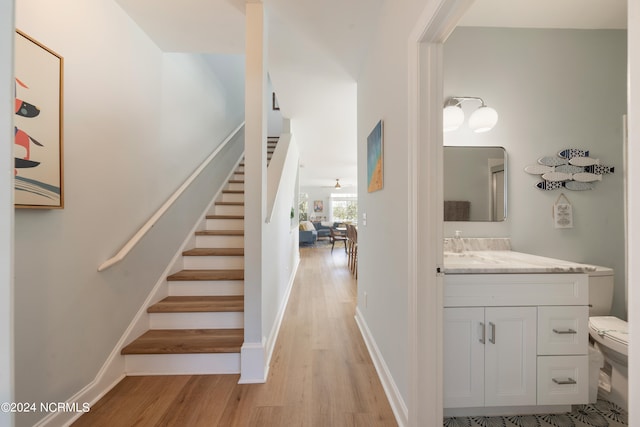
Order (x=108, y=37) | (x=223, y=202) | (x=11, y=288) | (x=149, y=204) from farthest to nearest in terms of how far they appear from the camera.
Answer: (x=223, y=202)
(x=149, y=204)
(x=108, y=37)
(x=11, y=288)

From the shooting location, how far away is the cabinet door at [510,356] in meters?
1.34

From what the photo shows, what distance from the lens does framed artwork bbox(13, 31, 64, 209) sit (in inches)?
43.2

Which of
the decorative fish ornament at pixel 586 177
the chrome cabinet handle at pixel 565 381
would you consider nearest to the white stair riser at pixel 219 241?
the chrome cabinet handle at pixel 565 381

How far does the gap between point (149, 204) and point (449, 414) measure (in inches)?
105

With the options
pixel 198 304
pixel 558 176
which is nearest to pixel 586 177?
pixel 558 176

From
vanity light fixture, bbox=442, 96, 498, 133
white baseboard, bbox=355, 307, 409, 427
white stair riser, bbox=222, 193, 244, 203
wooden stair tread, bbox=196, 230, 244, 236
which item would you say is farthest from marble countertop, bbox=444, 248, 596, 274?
white stair riser, bbox=222, 193, 244, 203

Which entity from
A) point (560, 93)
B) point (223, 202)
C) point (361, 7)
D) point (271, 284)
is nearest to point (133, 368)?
point (271, 284)

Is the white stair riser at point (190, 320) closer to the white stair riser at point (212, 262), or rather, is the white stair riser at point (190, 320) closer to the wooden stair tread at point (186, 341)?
the wooden stair tread at point (186, 341)

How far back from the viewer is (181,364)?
5.65ft

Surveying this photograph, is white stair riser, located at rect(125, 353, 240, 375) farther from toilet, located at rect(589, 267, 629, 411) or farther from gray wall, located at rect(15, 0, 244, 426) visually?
toilet, located at rect(589, 267, 629, 411)

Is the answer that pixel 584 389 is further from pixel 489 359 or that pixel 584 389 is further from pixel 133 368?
pixel 133 368

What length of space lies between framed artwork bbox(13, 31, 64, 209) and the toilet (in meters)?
3.20

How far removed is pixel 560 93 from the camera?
1.89 meters

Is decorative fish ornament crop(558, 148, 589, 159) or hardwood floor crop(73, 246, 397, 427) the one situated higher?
decorative fish ornament crop(558, 148, 589, 159)
